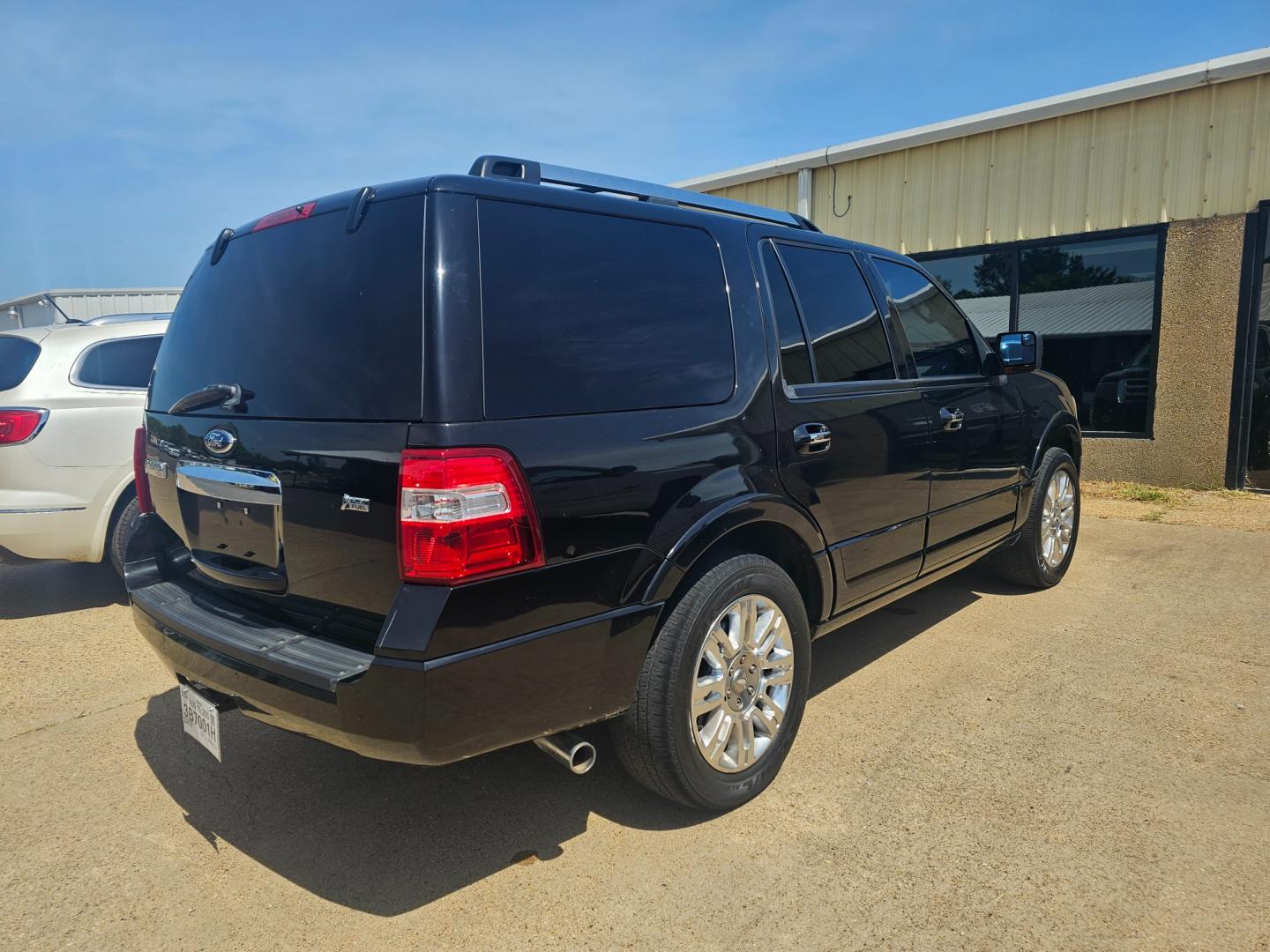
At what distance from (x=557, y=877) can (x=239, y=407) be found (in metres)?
1.65

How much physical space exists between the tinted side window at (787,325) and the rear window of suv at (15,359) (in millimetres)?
4210

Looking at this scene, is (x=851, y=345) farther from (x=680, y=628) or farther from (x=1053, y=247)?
(x=1053, y=247)

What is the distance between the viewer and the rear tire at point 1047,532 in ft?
15.6

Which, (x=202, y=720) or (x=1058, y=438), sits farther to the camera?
(x=1058, y=438)

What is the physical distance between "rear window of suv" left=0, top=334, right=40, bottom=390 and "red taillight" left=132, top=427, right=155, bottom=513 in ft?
7.36

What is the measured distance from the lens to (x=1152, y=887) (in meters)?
2.28

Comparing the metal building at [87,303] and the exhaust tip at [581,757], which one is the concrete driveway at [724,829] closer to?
the exhaust tip at [581,757]

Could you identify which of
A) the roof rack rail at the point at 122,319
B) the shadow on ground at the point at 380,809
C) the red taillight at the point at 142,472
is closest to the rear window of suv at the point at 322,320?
the red taillight at the point at 142,472

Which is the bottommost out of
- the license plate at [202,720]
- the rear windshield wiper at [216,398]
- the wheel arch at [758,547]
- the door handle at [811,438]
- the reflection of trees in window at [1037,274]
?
the license plate at [202,720]

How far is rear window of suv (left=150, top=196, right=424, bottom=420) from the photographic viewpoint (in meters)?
2.08

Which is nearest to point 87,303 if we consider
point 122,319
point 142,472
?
point 122,319

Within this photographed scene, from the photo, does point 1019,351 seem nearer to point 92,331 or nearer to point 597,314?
point 597,314

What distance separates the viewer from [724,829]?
2.64 m

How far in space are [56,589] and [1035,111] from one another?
364 inches
